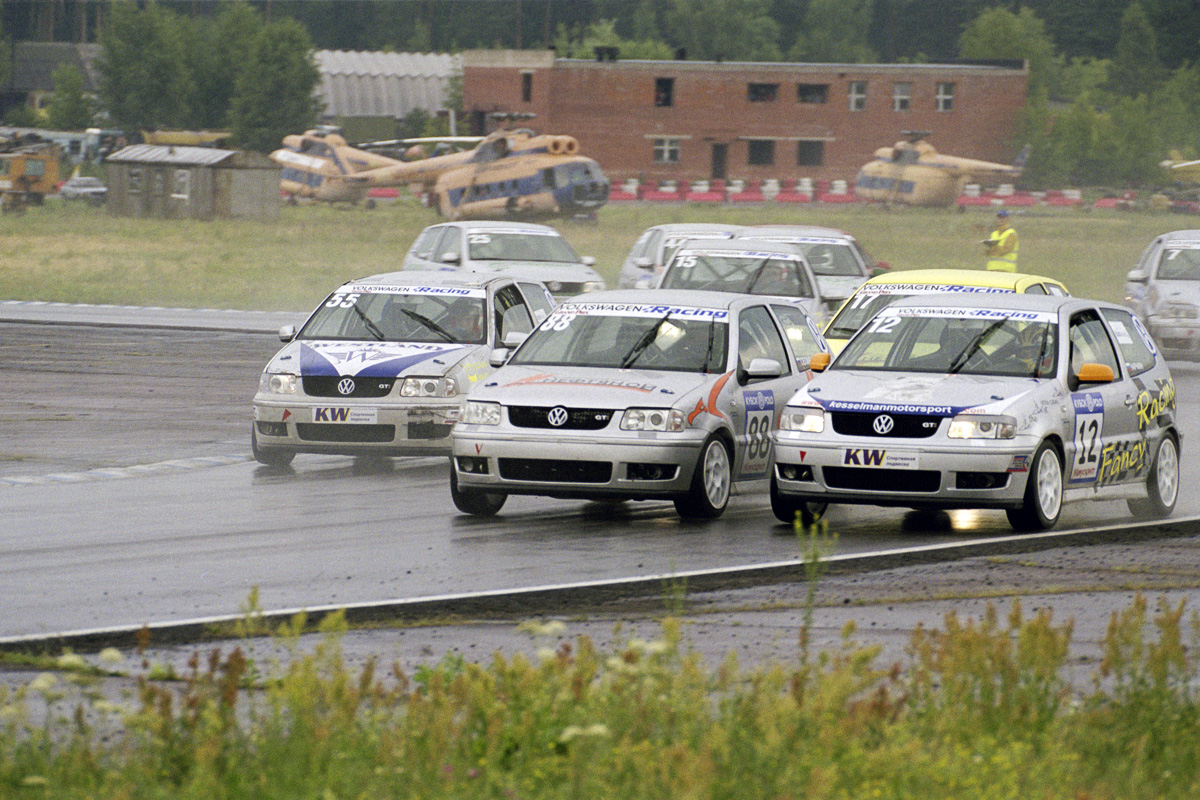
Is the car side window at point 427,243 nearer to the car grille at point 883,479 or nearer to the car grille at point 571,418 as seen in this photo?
the car grille at point 571,418

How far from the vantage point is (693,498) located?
41.4 ft

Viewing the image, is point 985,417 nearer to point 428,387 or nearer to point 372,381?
point 428,387

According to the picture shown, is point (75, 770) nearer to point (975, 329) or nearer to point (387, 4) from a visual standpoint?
point (975, 329)

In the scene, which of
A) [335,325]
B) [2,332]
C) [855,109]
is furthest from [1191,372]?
[855,109]

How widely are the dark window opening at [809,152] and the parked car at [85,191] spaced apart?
3685 cm

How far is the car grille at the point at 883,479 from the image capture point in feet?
38.9

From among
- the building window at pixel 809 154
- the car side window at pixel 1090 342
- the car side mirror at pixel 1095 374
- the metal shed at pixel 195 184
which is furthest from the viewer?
the building window at pixel 809 154

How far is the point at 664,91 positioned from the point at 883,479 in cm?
9010

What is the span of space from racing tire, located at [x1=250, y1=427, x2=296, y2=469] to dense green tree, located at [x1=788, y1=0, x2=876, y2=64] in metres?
135

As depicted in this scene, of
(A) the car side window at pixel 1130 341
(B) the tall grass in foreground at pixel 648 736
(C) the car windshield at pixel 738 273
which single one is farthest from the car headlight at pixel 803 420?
(C) the car windshield at pixel 738 273

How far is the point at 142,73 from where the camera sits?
4353 inches

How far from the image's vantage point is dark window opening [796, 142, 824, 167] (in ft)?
338

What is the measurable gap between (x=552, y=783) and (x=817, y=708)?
2.43 ft

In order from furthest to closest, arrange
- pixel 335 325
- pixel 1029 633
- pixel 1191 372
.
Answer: pixel 1191 372 < pixel 335 325 < pixel 1029 633
